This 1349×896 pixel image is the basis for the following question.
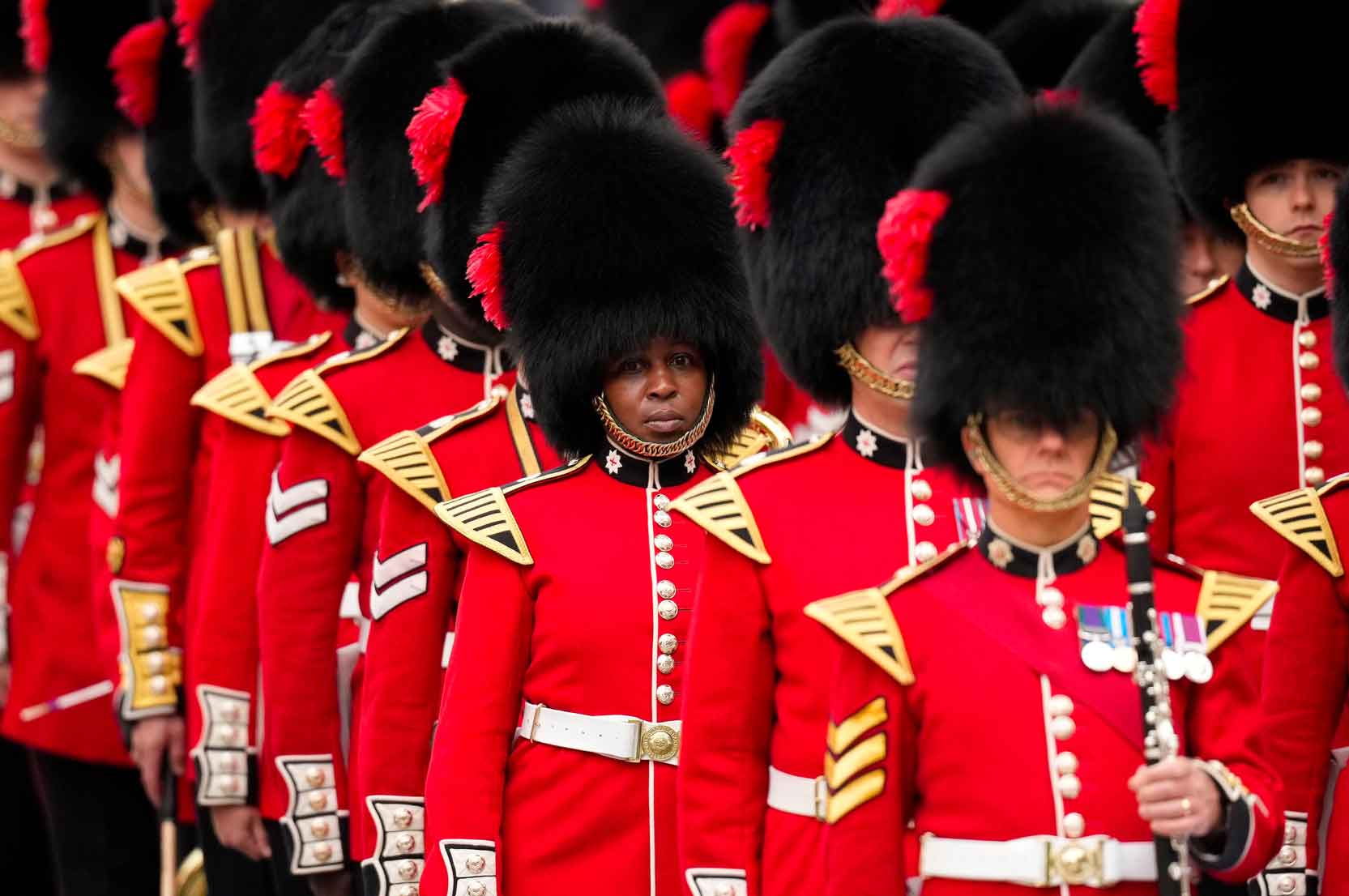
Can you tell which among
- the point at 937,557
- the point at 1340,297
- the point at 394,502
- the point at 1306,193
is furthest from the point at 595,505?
the point at 1306,193

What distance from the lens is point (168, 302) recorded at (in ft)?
21.9

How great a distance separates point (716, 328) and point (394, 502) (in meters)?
0.69

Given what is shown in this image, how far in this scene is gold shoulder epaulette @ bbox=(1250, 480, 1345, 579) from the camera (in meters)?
4.75

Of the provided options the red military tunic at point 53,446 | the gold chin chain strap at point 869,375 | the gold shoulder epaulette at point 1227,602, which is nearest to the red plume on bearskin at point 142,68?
the red military tunic at point 53,446

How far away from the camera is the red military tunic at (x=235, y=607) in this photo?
6.09 m

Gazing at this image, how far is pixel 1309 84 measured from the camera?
5723 mm

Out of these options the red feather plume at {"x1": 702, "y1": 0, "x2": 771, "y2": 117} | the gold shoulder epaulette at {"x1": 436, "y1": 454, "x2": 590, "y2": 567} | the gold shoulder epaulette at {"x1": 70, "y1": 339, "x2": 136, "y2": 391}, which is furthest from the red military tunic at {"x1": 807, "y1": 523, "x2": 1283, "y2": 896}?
the red feather plume at {"x1": 702, "y1": 0, "x2": 771, "y2": 117}

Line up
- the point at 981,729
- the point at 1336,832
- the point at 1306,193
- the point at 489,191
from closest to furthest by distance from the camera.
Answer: the point at 981,729 → the point at 1336,832 → the point at 489,191 → the point at 1306,193

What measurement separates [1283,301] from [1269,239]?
4.7 inches

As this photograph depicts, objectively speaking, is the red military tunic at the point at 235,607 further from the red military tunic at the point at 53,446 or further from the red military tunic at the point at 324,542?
the red military tunic at the point at 53,446

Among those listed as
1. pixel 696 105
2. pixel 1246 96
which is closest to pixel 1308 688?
pixel 1246 96

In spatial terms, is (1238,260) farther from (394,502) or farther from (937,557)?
(937,557)

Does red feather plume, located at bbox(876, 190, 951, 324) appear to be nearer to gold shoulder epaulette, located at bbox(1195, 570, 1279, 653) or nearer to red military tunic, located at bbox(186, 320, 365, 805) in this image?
gold shoulder epaulette, located at bbox(1195, 570, 1279, 653)

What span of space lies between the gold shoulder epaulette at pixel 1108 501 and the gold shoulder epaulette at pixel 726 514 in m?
0.48
